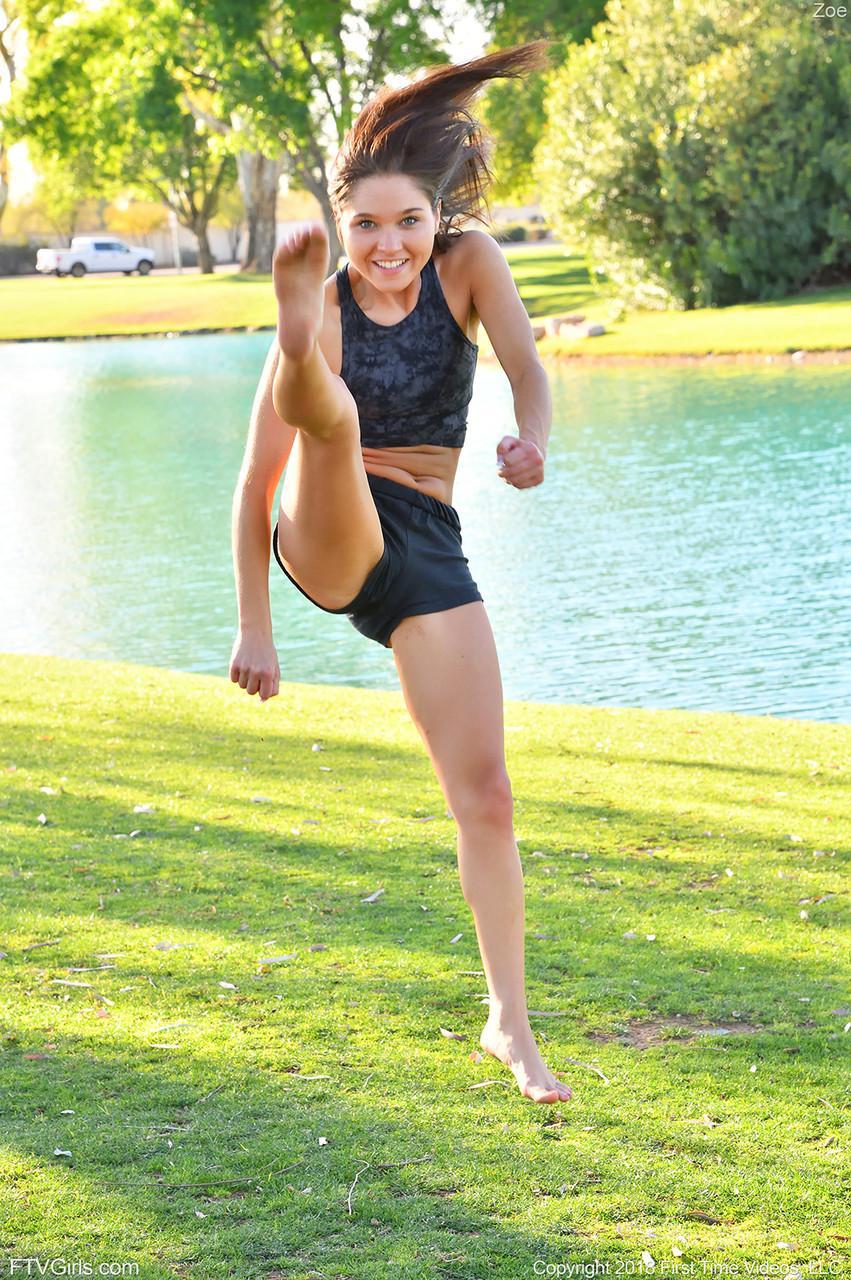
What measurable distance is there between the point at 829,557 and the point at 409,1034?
Answer: 1077cm

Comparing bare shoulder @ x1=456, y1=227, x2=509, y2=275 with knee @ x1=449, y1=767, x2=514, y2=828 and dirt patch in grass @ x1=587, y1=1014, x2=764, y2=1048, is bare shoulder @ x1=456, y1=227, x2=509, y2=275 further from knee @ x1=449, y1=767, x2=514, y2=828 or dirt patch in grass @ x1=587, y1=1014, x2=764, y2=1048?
dirt patch in grass @ x1=587, y1=1014, x2=764, y2=1048

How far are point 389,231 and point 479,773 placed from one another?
47.5 inches

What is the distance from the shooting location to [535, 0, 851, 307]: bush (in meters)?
33.8

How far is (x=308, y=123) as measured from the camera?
162ft

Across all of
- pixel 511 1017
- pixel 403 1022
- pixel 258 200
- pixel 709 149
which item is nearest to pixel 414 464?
pixel 511 1017

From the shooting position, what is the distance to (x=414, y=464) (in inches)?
140

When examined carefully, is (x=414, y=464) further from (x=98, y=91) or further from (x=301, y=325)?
(x=98, y=91)

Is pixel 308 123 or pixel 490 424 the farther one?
pixel 308 123

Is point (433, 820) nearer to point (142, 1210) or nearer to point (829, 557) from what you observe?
point (142, 1210)

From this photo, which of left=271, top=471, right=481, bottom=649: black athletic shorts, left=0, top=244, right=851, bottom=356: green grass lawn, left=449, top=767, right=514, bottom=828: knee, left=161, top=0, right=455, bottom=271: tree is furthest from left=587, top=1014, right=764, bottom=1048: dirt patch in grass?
left=161, top=0, right=455, bottom=271: tree

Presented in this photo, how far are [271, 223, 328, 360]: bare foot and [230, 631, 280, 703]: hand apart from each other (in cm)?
76

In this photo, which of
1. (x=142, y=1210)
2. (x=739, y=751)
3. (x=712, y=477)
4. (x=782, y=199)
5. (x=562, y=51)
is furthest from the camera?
(x=562, y=51)

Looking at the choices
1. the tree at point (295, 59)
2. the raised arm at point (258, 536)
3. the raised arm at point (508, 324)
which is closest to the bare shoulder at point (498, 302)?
the raised arm at point (508, 324)

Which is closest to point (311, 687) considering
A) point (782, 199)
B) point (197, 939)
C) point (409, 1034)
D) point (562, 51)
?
point (197, 939)
